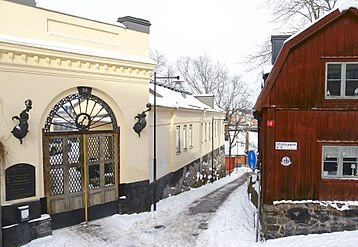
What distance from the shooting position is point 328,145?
9.18m

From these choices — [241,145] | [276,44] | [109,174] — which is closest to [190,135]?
[276,44]

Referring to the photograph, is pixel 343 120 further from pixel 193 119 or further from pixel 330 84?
pixel 193 119

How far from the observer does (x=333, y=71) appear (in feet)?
30.0

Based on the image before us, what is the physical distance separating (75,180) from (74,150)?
87cm

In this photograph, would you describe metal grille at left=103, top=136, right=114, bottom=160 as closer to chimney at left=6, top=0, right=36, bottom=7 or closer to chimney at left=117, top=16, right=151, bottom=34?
chimney at left=117, top=16, right=151, bottom=34

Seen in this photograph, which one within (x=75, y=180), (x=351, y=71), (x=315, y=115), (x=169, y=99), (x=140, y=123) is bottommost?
(x=75, y=180)

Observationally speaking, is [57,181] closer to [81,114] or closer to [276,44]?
[81,114]

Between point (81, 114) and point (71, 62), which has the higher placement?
point (71, 62)

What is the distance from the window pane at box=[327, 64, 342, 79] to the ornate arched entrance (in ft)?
21.0

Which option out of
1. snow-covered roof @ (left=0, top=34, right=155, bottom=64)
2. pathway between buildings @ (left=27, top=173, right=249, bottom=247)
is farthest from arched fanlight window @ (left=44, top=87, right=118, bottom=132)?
pathway between buildings @ (left=27, top=173, right=249, bottom=247)

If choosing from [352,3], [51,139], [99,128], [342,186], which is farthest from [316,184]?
[51,139]

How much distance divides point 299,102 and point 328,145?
1.37m

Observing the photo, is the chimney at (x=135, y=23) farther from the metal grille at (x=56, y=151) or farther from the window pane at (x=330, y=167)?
the window pane at (x=330, y=167)

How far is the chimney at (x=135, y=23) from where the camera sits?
1141 centimetres
